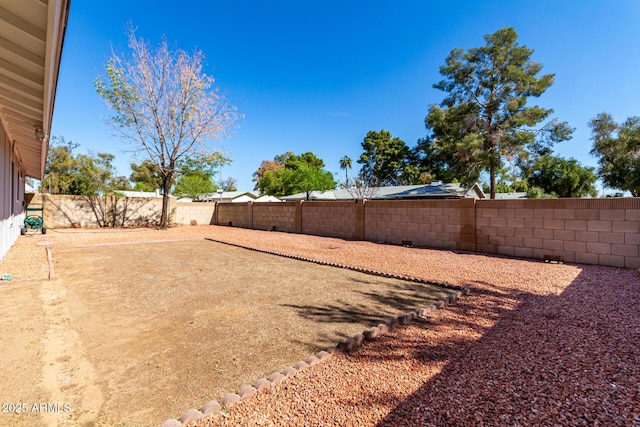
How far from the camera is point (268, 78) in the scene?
1964 cm

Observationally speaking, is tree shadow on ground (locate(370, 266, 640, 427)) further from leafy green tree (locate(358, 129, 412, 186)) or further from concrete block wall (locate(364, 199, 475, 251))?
leafy green tree (locate(358, 129, 412, 186))

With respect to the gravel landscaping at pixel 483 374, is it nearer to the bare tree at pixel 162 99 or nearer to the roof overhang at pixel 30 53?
the roof overhang at pixel 30 53

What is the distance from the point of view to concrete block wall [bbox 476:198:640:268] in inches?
255

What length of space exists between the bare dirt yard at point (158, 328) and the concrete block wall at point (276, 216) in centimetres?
839

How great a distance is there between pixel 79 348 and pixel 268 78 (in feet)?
65.0

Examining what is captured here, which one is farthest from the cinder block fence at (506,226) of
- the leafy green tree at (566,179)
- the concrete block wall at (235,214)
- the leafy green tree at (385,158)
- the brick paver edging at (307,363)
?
the leafy green tree at (385,158)

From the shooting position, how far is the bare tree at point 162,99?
631 inches

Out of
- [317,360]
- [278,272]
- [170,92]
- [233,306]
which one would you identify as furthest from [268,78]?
[317,360]

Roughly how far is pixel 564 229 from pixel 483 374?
699cm

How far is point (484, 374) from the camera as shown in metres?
2.38

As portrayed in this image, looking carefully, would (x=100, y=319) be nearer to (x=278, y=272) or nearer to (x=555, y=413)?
(x=278, y=272)

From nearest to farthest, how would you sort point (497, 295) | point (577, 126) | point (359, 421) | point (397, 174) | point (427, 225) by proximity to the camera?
point (359, 421) < point (497, 295) < point (427, 225) < point (577, 126) < point (397, 174)

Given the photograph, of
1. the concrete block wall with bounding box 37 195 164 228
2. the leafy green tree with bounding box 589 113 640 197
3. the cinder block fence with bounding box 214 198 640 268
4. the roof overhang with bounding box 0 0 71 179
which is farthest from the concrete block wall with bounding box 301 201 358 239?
the leafy green tree with bounding box 589 113 640 197

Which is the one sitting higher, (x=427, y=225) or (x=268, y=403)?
(x=427, y=225)
